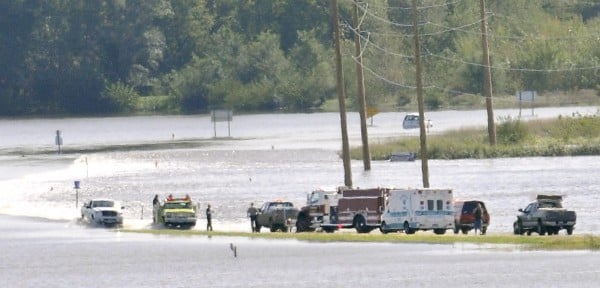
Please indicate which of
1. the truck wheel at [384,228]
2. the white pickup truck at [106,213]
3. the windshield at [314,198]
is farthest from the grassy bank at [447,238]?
the white pickup truck at [106,213]

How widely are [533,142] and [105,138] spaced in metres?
70.0

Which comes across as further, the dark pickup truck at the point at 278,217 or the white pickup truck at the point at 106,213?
the white pickup truck at the point at 106,213

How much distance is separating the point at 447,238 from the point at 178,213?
1796 cm

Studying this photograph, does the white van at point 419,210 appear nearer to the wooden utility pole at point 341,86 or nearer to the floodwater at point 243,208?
the floodwater at point 243,208

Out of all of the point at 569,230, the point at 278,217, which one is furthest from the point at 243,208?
the point at 569,230

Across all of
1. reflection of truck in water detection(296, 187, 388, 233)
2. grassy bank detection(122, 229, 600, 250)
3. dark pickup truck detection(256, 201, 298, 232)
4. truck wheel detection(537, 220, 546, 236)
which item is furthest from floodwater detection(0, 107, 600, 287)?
truck wheel detection(537, 220, 546, 236)

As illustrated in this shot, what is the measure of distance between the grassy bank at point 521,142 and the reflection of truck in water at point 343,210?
4930 centimetres

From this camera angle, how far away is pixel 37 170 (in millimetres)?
129750

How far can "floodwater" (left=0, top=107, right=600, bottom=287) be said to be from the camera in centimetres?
6016

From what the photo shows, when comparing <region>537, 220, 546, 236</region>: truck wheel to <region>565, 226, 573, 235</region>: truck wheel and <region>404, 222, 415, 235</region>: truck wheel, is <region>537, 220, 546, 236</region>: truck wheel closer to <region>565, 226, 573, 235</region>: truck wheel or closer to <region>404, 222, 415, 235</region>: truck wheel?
<region>565, 226, 573, 235</region>: truck wheel

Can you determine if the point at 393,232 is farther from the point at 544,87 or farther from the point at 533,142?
the point at 544,87

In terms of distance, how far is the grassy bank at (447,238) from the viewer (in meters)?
60.5

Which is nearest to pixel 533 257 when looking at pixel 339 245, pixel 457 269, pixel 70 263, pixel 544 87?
pixel 457 269

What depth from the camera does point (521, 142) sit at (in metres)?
124
